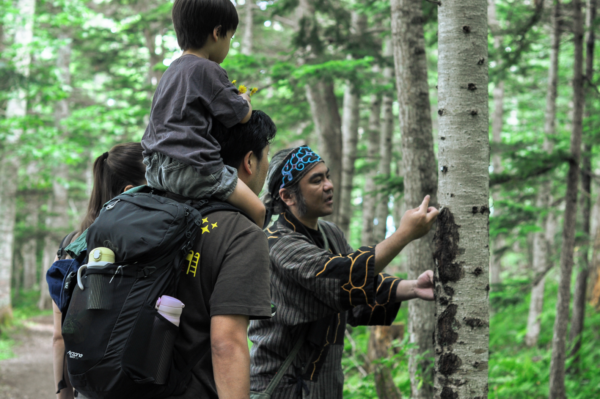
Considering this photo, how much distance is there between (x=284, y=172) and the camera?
117 inches

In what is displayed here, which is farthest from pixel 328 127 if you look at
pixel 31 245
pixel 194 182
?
pixel 31 245

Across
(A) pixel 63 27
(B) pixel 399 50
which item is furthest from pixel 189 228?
(A) pixel 63 27

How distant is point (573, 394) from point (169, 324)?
5917mm

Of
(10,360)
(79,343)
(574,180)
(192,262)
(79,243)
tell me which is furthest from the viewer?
(10,360)

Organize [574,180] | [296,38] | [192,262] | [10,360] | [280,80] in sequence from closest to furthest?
[192,262] → [574,180] → [280,80] → [296,38] → [10,360]

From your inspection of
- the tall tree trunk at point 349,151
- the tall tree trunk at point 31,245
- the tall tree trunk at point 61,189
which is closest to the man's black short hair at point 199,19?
the tall tree trunk at point 349,151

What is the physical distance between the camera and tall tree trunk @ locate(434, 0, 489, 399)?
216cm

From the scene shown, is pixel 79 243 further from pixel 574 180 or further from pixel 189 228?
pixel 574 180

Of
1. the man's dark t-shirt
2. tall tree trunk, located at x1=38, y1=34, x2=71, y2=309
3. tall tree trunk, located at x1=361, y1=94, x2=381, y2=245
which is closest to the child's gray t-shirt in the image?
the man's dark t-shirt

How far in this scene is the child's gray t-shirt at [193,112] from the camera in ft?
5.53

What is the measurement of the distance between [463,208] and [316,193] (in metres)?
0.94

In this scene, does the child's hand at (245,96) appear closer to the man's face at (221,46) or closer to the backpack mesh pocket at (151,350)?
the man's face at (221,46)

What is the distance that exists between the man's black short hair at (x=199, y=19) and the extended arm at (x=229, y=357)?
3.56ft

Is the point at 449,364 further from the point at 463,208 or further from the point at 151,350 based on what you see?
the point at 151,350
